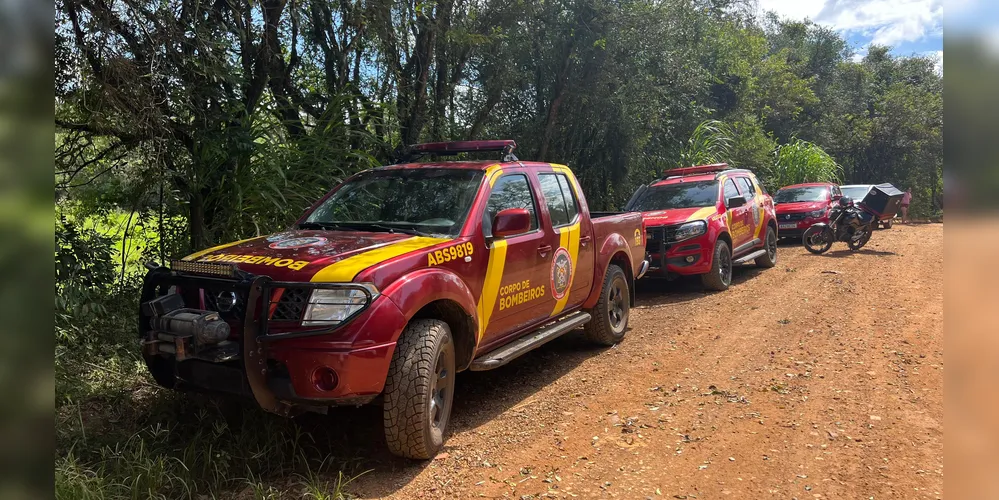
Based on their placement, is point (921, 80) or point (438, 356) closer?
point (438, 356)

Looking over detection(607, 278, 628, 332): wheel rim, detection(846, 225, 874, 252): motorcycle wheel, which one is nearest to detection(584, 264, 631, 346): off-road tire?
detection(607, 278, 628, 332): wheel rim

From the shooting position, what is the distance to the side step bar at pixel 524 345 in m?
4.38

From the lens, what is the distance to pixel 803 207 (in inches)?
600

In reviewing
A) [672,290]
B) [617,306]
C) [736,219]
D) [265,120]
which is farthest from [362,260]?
[736,219]

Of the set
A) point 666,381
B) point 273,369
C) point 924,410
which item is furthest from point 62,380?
point 924,410

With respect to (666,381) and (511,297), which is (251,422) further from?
(666,381)

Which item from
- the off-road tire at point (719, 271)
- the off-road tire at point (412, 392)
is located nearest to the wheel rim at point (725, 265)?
the off-road tire at point (719, 271)

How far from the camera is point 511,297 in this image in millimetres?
4781

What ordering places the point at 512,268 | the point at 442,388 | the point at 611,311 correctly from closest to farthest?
the point at 442,388 → the point at 512,268 → the point at 611,311

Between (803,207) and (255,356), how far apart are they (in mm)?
14760

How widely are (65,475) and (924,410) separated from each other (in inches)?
210

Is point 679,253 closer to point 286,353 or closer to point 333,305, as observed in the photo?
point 333,305

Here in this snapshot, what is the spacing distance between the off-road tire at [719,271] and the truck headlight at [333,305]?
270 inches

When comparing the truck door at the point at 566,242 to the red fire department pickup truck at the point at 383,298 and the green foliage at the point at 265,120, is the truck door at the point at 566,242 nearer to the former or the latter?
the red fire department pickup truck at the point at 383,298
